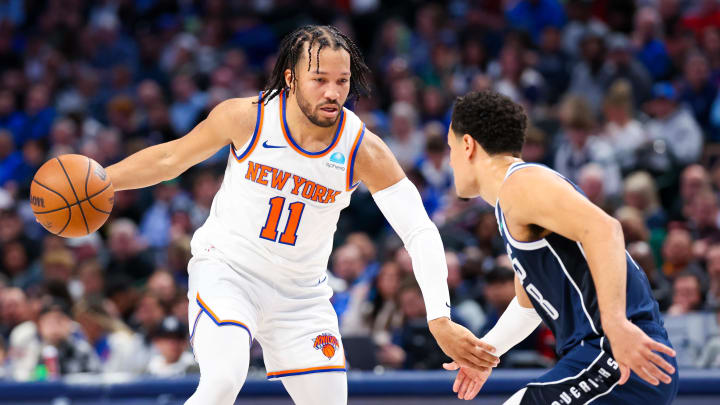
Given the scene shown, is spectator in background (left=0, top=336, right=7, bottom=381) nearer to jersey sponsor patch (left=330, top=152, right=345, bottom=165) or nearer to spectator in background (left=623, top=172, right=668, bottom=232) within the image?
jersey sponsor patch (left=330, top=152, right=345, bottom=165)

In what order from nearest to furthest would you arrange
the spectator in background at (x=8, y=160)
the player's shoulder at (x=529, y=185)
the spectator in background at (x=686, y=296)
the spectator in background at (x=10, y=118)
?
1. the player's shoulder at (x=529, y=185)
2. the spectator in background at (x=686, y=296)
3. the spectator in background at (x=8, y=160)
4. the spectator in background at (x=10, y=118)

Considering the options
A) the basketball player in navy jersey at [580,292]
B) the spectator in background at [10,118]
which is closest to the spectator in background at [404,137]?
the spectator in background at [10,118]

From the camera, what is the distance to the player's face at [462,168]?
13.0 feet

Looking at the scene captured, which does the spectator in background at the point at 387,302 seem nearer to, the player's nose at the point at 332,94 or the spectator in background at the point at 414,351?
the spectator in background at the point at 414,351

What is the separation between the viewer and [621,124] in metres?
9.19

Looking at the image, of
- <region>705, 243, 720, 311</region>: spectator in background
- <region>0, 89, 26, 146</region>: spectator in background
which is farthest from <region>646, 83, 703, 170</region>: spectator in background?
<region>0, 89, 26, 146</region>: spectator in background

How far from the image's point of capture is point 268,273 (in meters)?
4.49

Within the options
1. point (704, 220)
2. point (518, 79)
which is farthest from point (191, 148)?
point (518, 79)

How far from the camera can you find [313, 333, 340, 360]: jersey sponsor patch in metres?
4.52

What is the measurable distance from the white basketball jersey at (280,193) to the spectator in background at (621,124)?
5177 millimetres

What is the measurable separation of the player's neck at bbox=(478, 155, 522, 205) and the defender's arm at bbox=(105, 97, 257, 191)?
1199 mm

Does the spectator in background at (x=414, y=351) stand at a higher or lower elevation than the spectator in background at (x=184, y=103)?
lower

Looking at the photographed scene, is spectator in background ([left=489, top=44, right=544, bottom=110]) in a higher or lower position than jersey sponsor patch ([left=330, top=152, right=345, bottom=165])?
lower

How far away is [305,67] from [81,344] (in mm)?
4515
